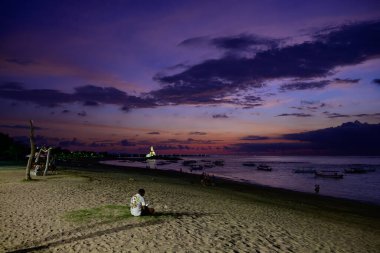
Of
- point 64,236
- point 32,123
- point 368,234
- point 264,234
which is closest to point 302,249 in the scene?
point 264,234

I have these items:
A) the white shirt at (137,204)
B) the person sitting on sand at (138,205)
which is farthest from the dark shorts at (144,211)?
the white shirt at (137,204)

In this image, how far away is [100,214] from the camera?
14.5m

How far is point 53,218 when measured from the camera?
13.8m

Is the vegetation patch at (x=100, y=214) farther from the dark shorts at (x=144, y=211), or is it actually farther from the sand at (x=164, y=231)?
the dark shorts at (x=144, y=211)

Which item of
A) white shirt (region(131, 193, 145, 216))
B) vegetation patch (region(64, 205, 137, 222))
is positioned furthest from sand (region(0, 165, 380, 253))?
white shirt (region(131, 193, 145, 216))

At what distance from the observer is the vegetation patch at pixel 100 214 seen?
45.0 ft

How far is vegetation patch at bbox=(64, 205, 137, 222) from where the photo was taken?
540 inches

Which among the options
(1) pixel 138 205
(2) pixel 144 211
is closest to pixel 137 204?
(1) pixel 138 205

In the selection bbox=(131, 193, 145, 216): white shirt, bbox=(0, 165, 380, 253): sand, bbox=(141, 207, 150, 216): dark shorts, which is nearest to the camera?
bbox=(0, 165, 380, 253): sand

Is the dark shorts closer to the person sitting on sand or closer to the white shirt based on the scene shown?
the person sitting on sand

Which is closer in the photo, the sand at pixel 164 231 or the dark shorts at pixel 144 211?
the sand at pixel 164 231

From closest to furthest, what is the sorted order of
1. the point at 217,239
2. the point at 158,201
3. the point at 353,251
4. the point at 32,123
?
the point at 217,239
the point at 353,251
the point at 158,201
the point at 32,123

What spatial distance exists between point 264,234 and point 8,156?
91.0 meters

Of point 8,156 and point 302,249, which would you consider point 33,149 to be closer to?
point 302,249
